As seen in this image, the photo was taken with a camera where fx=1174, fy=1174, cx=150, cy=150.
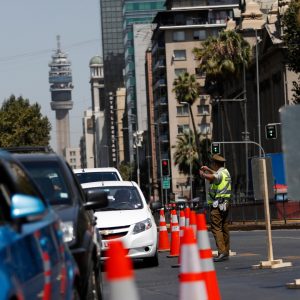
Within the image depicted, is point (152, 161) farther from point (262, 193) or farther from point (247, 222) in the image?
point (262, 193)

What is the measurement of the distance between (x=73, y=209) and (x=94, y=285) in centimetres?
77

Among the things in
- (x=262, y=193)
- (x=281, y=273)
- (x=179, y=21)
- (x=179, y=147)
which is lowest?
(x=281, y=273)

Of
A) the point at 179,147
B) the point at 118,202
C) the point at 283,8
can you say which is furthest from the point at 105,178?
the point at 179,147

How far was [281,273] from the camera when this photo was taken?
16266 millimetres

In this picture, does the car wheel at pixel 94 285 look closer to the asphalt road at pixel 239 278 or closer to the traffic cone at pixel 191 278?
the traffic cone at pixel 191 278

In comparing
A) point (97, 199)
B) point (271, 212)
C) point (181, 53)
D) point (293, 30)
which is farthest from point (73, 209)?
point (181, 53)

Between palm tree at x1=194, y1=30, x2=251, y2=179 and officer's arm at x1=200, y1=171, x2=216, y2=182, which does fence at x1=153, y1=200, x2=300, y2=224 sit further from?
palm tree at x1=194, y1=30, x2=251, y2=179

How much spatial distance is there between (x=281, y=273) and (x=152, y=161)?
14562 centimetres

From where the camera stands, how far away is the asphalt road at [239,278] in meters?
13.3

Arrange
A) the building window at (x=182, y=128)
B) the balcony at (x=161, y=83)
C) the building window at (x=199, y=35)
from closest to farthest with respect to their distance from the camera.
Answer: the building window at (x=182, y=128), the building window at (x=199, y=35), the balcony at (x=161, y=83)

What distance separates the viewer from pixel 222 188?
19.2 metres

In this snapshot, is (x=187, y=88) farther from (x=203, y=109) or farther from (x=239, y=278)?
(x=239, y=278)

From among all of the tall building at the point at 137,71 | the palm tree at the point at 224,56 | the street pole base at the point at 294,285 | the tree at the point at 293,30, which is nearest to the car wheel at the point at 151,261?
the street pole base at the point at 294,285

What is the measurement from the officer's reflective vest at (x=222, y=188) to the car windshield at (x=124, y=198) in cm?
130
